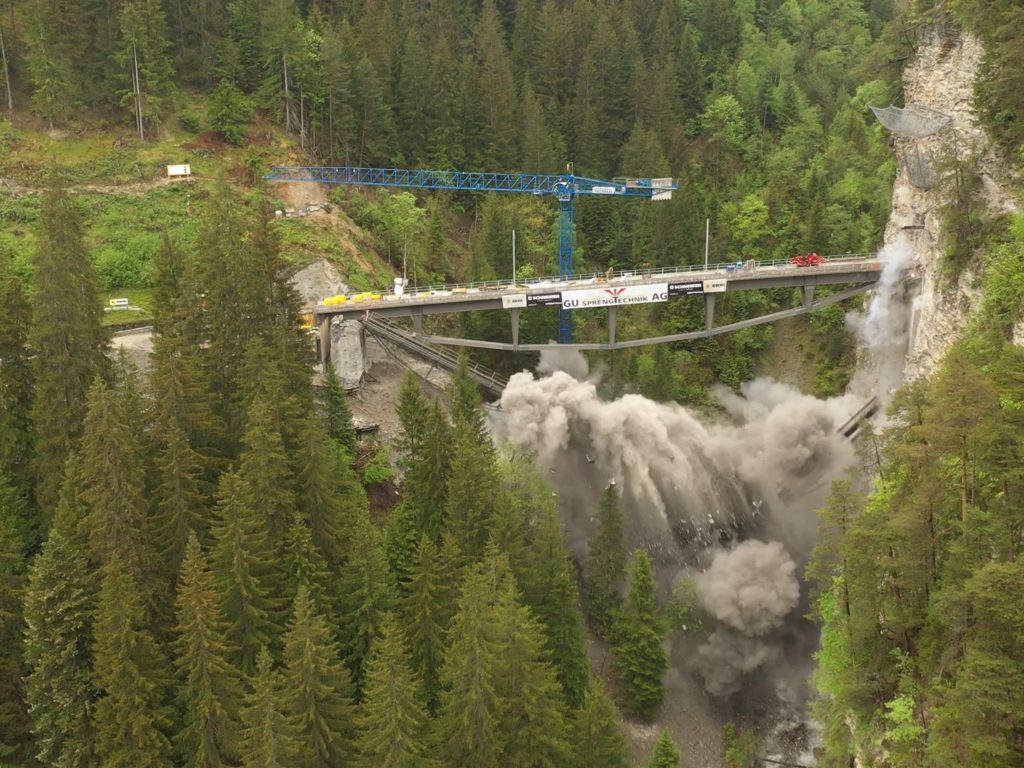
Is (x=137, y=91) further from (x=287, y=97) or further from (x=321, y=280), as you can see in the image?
(x=321, y=280)

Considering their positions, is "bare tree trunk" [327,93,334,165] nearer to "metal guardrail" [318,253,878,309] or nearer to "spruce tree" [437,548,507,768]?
"metal guardrail" [318,253,878,309]

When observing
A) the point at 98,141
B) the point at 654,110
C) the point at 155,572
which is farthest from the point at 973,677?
the point at 654,110

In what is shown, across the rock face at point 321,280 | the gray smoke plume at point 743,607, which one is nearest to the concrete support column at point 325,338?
the rock face at point 321,280

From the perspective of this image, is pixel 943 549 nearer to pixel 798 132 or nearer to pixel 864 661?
pixel 864 661

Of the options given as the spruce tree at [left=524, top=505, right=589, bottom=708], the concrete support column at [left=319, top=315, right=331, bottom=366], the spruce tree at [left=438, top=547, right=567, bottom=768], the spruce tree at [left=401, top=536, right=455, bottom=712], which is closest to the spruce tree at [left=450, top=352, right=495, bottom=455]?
the spruce tree at [left=524, top=505, right=589, bottom=708]

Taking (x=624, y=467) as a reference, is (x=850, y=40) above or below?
above

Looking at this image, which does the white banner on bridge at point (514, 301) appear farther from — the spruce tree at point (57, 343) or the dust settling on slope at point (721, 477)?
the spruce tree at point (57, 343)
